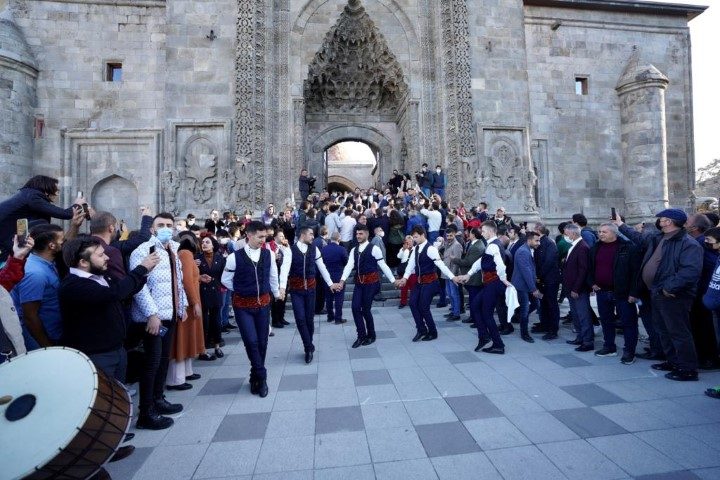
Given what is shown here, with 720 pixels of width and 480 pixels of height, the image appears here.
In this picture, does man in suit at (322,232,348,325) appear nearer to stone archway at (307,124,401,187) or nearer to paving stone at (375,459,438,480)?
paving stone at (375,459,438,480)

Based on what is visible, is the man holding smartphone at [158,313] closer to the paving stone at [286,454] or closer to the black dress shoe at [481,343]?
the paving stone at [286,454]

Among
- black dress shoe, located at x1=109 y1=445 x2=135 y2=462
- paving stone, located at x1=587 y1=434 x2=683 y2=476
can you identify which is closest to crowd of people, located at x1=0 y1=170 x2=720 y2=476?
black dress shoe, located at x1=109 y1=445 x2=135 y2=462

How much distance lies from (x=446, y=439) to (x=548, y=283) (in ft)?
15.4

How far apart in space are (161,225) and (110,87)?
1486 centimetres

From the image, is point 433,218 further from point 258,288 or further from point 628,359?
point 258,288

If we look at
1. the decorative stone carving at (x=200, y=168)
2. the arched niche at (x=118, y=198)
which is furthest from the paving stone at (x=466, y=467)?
the arched niche at (x=118, y=198)

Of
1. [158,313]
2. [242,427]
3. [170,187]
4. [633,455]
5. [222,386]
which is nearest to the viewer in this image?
[633,455]

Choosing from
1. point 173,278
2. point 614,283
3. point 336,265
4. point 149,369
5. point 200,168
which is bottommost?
point 149,369

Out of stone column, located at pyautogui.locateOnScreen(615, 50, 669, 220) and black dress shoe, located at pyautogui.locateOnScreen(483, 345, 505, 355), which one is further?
stone column, located at pyautogui.locateOnScreen(615, 50, 669, 220)

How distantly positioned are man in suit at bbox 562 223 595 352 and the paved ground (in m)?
0.40

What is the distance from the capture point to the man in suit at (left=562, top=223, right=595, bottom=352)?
246 inches

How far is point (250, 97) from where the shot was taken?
14.6 m

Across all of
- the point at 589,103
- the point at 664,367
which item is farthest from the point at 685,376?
the point at 589,103

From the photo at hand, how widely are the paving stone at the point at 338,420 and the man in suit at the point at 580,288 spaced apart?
394 cm
